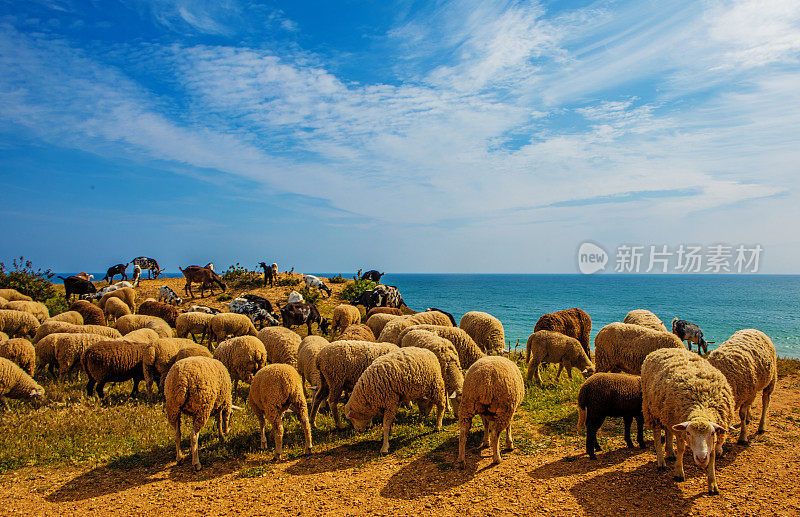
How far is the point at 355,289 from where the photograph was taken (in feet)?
94.4

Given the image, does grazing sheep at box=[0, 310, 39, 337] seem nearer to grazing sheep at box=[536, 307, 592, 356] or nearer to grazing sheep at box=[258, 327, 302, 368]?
grazing sheep at box=[258, 327, 302, 368]

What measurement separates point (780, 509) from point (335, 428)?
7.46m

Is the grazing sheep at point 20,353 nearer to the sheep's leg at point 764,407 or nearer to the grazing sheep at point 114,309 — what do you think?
the grazing sheep at point 114,309

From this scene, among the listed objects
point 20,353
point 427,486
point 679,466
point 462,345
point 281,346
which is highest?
point 462,345

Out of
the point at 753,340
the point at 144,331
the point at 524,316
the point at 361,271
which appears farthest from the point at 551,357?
the point at 524,316

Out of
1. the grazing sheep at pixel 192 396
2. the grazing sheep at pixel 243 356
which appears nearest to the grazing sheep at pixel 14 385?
the grazing sheep at pixel 243 356

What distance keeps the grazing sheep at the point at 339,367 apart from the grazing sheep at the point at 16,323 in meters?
13.8

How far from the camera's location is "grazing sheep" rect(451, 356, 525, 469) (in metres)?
7.21

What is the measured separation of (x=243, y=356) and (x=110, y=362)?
331cm

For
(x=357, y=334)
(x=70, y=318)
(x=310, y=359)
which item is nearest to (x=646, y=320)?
(x=357, y=334)

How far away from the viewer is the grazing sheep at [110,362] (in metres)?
10.8

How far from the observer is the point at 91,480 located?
23.1ft

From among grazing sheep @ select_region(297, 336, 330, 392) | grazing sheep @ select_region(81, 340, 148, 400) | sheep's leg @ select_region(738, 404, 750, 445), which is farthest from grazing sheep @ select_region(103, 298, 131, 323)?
sheep's leg @ select_region(738, 404, 750, 445)

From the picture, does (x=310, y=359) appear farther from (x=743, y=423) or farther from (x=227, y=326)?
(x=743, y=423)
